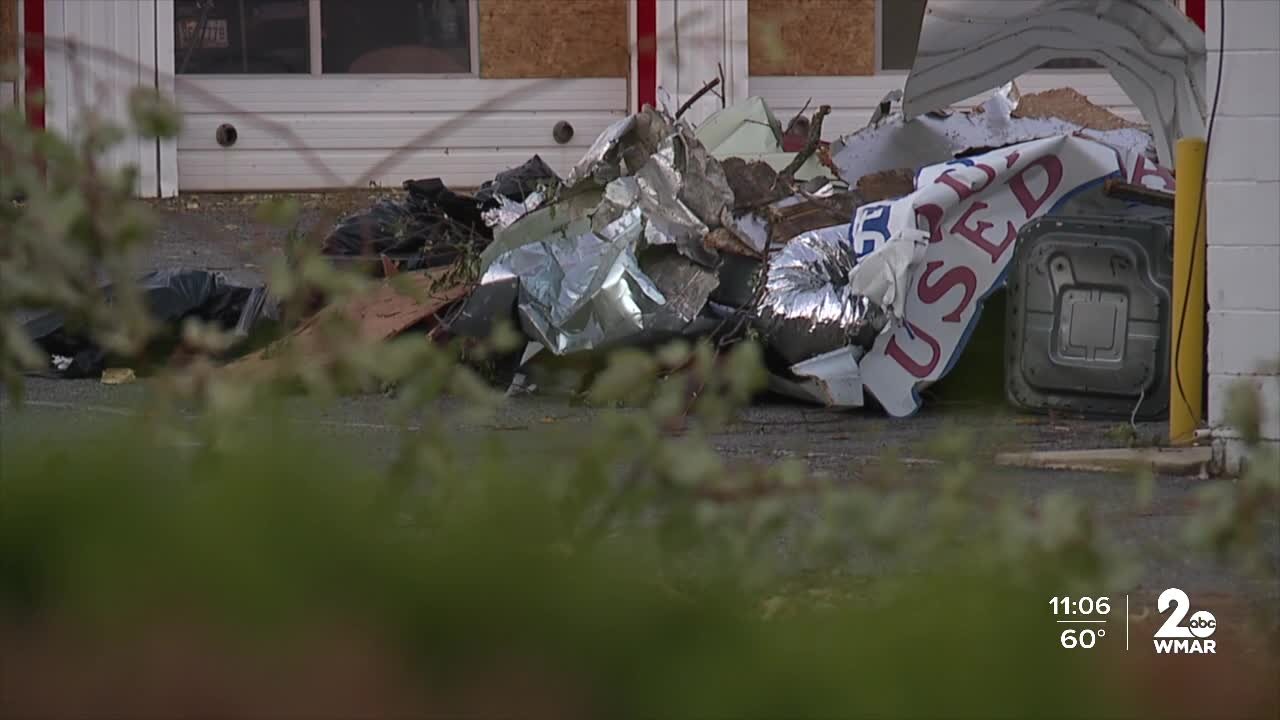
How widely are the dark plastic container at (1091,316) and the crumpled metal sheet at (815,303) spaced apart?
0.54 metres

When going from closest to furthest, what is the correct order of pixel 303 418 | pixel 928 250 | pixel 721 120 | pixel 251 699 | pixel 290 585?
1. pixel 251 699
2. pixel 290 585
3. pixel 303 418
4. pixel 928 250
5. pixel 721 120

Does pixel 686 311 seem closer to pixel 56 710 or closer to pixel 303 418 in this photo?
pixel 303 418

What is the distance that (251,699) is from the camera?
1552mm

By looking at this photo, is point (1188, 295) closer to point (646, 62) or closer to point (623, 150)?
point (623, 150)

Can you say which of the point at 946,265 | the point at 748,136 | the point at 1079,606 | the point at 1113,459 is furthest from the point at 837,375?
the point at 1079,606

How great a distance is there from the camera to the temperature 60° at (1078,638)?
1683 mm

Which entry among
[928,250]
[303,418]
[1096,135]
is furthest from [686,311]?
[303,418]

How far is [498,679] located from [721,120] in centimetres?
696

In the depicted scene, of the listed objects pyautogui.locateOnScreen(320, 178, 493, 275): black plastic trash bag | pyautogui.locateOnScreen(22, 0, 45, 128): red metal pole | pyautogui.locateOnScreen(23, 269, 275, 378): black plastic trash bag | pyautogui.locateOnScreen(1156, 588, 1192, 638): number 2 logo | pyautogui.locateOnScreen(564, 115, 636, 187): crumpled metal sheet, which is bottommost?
pyautogui.locateOnScreen(1156, 588, 1192, 638): number 2 logo

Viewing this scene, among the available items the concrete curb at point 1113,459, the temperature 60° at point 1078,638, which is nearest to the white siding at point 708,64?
the concrete curb at point 1113,459

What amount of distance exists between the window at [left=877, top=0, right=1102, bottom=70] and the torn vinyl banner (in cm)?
588

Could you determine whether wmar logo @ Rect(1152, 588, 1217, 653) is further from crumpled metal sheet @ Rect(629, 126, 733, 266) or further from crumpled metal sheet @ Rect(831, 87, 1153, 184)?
crumpled metal sheet @ Rect(831, 87, 1153, 184)

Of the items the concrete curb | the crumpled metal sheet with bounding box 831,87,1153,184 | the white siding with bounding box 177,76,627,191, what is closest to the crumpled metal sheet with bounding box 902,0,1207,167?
the crumpled metal sheet with bounding box 831,87,1153,184

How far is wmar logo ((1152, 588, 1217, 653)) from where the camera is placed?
2654mm
